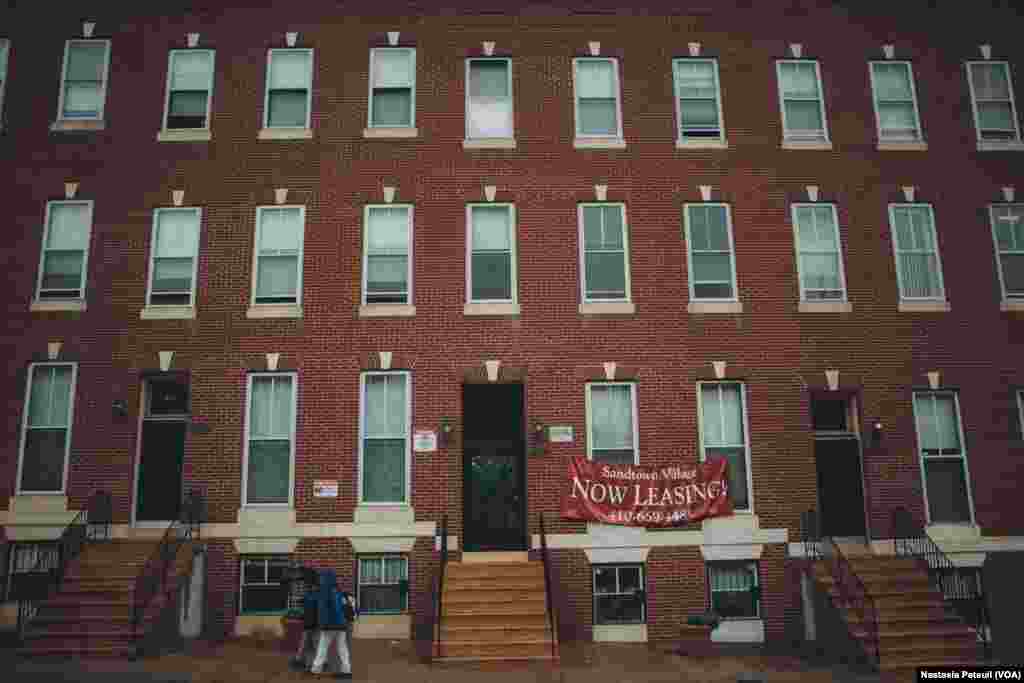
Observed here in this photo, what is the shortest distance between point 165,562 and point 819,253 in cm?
1356

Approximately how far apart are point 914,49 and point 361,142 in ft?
39.0

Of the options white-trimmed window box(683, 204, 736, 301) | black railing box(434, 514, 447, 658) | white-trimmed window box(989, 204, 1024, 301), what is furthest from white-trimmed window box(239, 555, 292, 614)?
white-trimmed window box(989, 204, 1024, 301)

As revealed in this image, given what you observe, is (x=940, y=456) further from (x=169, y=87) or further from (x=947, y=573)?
(x=169, y=87)

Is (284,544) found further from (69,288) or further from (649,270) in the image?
(649,270)

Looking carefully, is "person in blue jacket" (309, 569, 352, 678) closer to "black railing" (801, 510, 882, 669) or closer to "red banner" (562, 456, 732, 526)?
"red banner" (562, 456, 732, 526)

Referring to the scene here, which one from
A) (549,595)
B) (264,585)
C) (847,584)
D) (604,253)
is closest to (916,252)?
(604,253)

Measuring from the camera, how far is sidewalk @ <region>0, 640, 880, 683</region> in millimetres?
10617

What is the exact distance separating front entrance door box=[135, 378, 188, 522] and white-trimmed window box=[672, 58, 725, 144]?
1139cm

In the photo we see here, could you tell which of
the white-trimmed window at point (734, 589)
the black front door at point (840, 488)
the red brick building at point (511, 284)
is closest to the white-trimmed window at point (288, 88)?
the red brick building at point (511, 284)

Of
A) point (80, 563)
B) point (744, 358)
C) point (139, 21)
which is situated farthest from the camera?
point (139, 21)

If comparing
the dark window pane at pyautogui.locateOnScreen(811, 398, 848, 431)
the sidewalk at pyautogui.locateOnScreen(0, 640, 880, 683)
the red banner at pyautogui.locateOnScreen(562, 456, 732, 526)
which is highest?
the dark window pane at pyautogui.locateOnScreen(811, 398, 848, 431)

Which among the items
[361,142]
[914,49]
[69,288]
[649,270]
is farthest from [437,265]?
[914,49]

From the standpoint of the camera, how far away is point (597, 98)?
15898 millimetres

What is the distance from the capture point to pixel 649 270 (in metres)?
15.0
